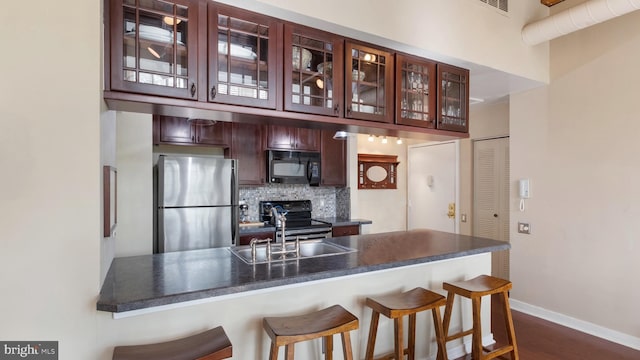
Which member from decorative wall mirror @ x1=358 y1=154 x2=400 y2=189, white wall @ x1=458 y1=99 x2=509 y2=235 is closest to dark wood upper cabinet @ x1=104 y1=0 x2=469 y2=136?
white wall @ x1=458 y1=99 x2=509 y2=235

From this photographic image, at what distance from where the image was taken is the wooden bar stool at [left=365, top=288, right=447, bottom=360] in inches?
76.6

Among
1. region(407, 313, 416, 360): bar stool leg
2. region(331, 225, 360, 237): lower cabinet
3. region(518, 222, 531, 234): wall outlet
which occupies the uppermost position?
region(518, 222, 531, 234): wall outlet

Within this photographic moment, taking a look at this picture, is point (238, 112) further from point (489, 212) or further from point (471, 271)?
point (489, 212)

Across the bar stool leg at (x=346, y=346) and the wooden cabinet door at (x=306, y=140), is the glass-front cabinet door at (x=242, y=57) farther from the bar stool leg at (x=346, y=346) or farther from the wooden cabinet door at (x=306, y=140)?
the wooden cabinet door at (x=306, y=140)

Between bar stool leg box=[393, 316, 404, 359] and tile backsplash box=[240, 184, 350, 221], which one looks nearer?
bar stool leg box=[393, 316, 404, 359]

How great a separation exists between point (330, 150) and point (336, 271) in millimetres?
2994

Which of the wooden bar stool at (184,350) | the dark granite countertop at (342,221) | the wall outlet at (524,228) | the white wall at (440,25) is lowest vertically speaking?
the wooden bar stool at (184,350)

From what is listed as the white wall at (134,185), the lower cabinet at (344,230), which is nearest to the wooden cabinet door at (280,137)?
the lower cabinet at (344,230)

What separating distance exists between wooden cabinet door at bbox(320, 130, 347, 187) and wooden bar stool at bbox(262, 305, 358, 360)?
9.43ft

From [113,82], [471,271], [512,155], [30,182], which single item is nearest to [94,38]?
[113,82]

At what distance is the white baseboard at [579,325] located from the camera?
2866 millimetres

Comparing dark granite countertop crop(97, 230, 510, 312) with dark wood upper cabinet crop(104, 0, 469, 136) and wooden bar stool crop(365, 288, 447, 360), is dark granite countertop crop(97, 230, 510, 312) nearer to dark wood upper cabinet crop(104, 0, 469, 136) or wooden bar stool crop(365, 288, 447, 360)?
wooden bar stool crop(365, 288, 447, 360)

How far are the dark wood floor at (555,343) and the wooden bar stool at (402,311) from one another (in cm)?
74

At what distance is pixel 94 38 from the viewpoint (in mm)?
1470
